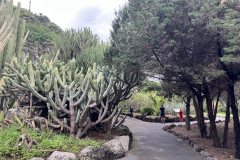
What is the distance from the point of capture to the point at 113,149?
20.5ft

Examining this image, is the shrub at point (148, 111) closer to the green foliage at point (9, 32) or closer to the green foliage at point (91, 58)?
the green foliage at point (91, 58)

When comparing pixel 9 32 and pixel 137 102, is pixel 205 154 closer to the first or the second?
pixel 9 32

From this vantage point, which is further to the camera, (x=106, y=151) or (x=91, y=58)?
(x=91, y=58)

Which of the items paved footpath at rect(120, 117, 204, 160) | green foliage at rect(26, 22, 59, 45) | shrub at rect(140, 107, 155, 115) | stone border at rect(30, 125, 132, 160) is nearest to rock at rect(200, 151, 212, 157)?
paved footpath at rect(120, 117, 204, 160)

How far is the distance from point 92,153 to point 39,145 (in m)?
1.33

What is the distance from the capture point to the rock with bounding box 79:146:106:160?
532 cm

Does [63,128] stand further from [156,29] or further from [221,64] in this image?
[221,64]

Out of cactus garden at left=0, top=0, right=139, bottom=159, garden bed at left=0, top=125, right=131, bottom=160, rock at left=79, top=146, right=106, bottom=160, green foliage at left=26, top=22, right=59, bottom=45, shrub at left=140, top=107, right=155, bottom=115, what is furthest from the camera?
green foliage at left=26, top=22, right=59, bottom=45

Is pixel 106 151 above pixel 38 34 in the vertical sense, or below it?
below

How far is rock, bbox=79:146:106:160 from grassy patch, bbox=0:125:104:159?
0.20 metres

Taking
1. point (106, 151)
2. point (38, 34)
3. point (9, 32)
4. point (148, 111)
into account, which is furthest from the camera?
point (38, 34)

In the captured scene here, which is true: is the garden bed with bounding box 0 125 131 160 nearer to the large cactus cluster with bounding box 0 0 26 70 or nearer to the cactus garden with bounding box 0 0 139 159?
the cactus garden with bounding box 0 0 139 159

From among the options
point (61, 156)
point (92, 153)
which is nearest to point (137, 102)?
point (92, 153)

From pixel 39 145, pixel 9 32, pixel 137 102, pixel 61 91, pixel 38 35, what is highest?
pixel 38 35
